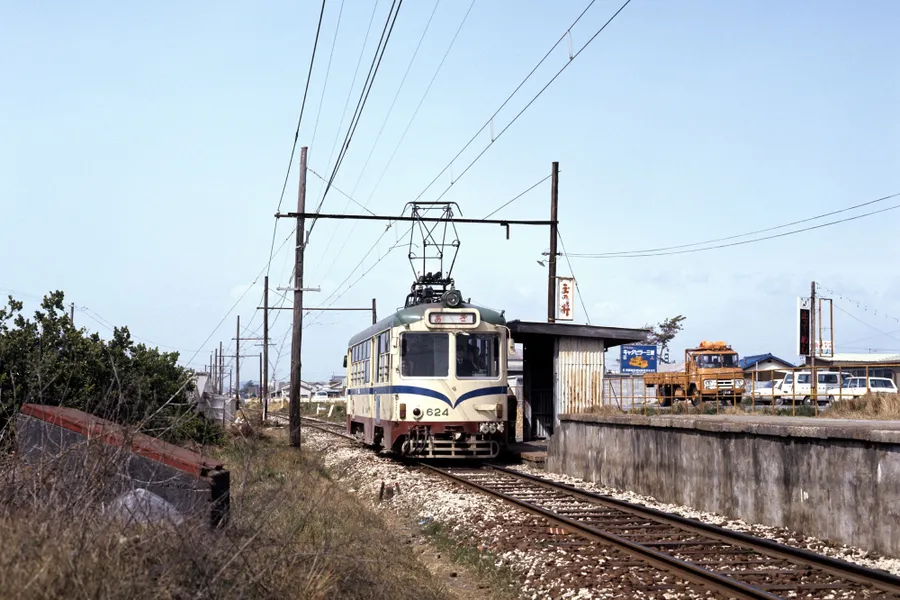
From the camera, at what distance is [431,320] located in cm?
1911

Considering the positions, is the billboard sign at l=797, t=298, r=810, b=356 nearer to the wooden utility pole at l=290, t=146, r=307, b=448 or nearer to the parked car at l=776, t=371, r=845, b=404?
the parked car at l=776, t=371, r=845, b=404

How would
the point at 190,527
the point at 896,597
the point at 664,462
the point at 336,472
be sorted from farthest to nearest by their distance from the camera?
1. the point at 336,472
2. the point at 664,462
3. the point at 896,597
4. the point at 190,527

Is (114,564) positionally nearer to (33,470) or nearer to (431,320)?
(33,470)

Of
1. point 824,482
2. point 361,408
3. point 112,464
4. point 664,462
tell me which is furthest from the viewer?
point 361,408

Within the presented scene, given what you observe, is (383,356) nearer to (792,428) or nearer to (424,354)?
(424,354)

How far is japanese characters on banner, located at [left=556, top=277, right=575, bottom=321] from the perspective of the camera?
2488cm

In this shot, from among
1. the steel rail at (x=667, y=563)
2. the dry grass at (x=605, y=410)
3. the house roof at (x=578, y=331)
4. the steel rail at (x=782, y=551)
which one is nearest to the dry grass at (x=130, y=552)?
the steel rail at (x=667, y=563)

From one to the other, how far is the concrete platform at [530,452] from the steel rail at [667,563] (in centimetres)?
778

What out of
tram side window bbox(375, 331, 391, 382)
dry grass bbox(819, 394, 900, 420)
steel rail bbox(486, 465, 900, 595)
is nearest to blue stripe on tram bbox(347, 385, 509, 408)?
tram side window bbox(375, 331, 391, 382)

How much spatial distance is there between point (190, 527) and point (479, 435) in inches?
566

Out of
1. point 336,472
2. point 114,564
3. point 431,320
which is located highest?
point 431,320

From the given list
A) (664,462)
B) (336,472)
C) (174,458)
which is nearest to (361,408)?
(336,472)

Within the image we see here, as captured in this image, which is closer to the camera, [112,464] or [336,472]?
[112,464]

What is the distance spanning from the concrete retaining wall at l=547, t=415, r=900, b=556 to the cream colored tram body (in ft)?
10.8
